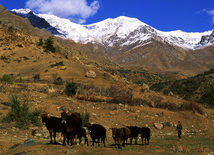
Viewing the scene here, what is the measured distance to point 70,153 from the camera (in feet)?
22.1

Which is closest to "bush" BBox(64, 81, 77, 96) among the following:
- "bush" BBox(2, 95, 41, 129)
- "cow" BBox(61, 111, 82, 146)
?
"bush" BBox(2, 95, 41, 129)

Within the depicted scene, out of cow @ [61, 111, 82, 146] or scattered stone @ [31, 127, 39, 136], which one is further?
scattered stone @ [31, 127, 39, 136]

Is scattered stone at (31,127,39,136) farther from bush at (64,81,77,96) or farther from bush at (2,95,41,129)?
bush at (64,81,77,96)

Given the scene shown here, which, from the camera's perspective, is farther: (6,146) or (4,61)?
(4,61)

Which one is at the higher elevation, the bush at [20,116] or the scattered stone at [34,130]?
the bush at [20,116]

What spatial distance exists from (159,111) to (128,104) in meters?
3.52

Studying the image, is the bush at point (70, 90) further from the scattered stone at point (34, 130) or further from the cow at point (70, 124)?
the cow at point (70, 124)

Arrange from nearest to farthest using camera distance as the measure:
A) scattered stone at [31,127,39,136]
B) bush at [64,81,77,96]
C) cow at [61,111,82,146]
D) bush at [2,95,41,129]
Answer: cow at [61,111,82,146] → scattered stone at [31,127,39,136] → bush at [2,95,41,129] → bush at [64,81,77,96]

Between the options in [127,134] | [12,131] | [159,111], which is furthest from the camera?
[159,111]

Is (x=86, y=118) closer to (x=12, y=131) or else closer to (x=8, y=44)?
(x=12, y=131)

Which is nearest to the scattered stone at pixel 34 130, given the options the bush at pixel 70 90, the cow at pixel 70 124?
the cow at pixel 70 124

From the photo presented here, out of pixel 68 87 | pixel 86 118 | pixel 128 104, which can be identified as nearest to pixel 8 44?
pixel 68 87

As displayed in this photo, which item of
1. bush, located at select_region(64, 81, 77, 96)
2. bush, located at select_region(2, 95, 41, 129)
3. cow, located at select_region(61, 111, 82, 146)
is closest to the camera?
cow, located at select_region(61, 111, 82, 146)

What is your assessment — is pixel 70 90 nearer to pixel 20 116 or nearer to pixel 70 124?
pixel 20 116
